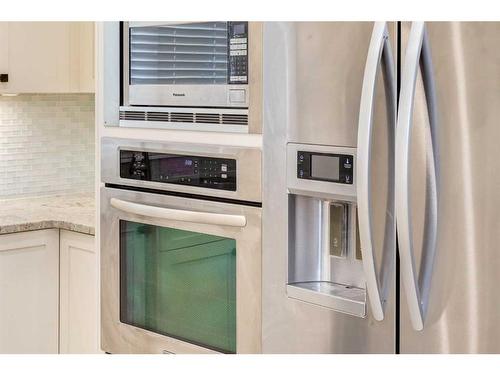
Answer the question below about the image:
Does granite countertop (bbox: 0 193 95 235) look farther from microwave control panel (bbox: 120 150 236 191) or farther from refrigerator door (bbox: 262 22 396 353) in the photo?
refrigerator door (bbox: 262 22 396 353)

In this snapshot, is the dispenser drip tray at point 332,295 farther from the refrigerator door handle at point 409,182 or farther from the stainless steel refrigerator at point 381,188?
the refrigerator door handle at point 409,182

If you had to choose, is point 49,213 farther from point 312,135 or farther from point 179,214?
point 312,135

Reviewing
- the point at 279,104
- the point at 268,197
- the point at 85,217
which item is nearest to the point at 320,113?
the point at 279,104

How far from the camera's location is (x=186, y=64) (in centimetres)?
180

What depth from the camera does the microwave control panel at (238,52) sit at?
1.63 meters

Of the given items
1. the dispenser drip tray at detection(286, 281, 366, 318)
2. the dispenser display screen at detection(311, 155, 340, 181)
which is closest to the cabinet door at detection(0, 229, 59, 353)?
the dispenser drip tray at detection(286, 281, 366, 318)

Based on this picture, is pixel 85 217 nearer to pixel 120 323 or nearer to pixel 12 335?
pixel 12 335

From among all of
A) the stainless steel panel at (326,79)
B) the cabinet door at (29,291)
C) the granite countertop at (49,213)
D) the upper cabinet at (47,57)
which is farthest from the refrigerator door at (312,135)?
the upper cabinet at (47,57)

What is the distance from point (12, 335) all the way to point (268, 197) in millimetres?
1518

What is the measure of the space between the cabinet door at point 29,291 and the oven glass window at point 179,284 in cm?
79

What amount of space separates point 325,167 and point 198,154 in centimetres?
42

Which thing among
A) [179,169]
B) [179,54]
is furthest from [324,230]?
[179,54]

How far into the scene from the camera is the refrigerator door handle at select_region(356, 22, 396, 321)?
1.28 m

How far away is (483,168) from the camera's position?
1206 millimetres
